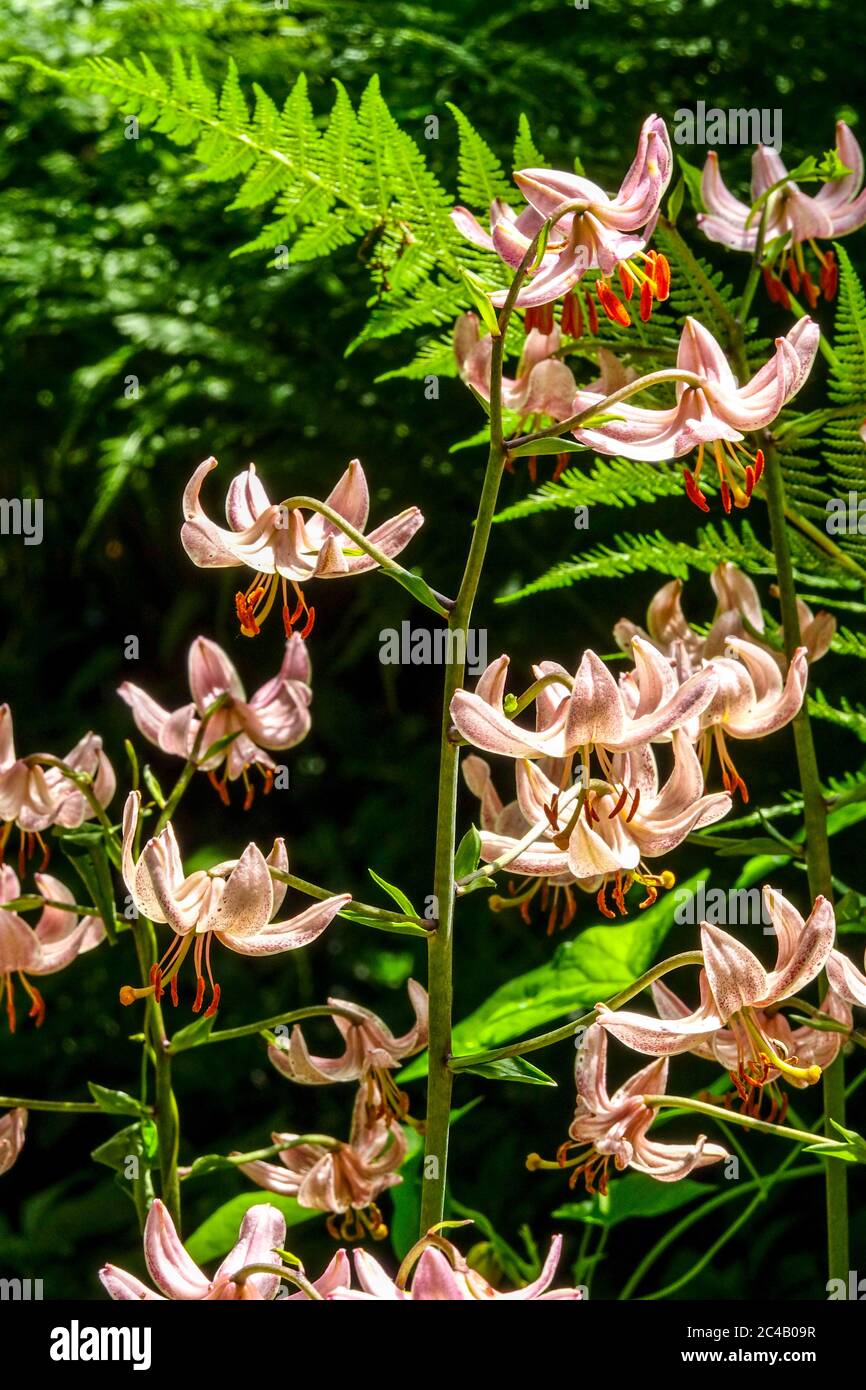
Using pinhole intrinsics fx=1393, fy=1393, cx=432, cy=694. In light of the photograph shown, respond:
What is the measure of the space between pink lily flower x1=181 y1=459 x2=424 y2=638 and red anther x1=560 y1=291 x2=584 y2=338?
174 mm

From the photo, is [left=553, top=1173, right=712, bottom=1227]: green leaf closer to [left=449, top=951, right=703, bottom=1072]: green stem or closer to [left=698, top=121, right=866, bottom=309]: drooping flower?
[left=449, top=951, right=703, bottom=1072]: green stem

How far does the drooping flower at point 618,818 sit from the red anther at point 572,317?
0.24m

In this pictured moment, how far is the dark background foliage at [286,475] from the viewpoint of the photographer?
1.45m

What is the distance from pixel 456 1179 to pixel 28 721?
87 centimetres

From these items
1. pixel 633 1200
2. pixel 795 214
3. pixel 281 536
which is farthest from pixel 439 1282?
pixel 795 214

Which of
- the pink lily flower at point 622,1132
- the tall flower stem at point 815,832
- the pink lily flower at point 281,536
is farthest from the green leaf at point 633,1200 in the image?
the pink lily flower at point 281,536

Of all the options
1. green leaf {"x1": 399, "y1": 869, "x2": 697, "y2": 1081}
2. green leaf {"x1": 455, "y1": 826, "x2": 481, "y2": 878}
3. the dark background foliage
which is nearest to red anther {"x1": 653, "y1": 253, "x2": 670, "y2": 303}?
green leaf {"x1": 455, "y1": 826, "x2": 481, "y2": 878}

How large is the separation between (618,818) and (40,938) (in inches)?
15.9

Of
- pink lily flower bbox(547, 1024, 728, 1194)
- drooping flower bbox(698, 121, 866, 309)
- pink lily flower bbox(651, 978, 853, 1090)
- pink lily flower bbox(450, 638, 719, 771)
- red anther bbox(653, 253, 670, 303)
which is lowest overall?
pink lily flower bbox(547, 1024, 728, 1194)

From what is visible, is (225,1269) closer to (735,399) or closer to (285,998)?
(735,399)

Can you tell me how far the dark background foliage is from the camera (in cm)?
145

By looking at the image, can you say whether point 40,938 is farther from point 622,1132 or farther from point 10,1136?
point 622,1132

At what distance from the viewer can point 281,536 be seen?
657 mm

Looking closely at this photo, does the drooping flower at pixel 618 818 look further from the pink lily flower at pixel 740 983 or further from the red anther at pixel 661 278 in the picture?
the red anther at pixel 661 278
